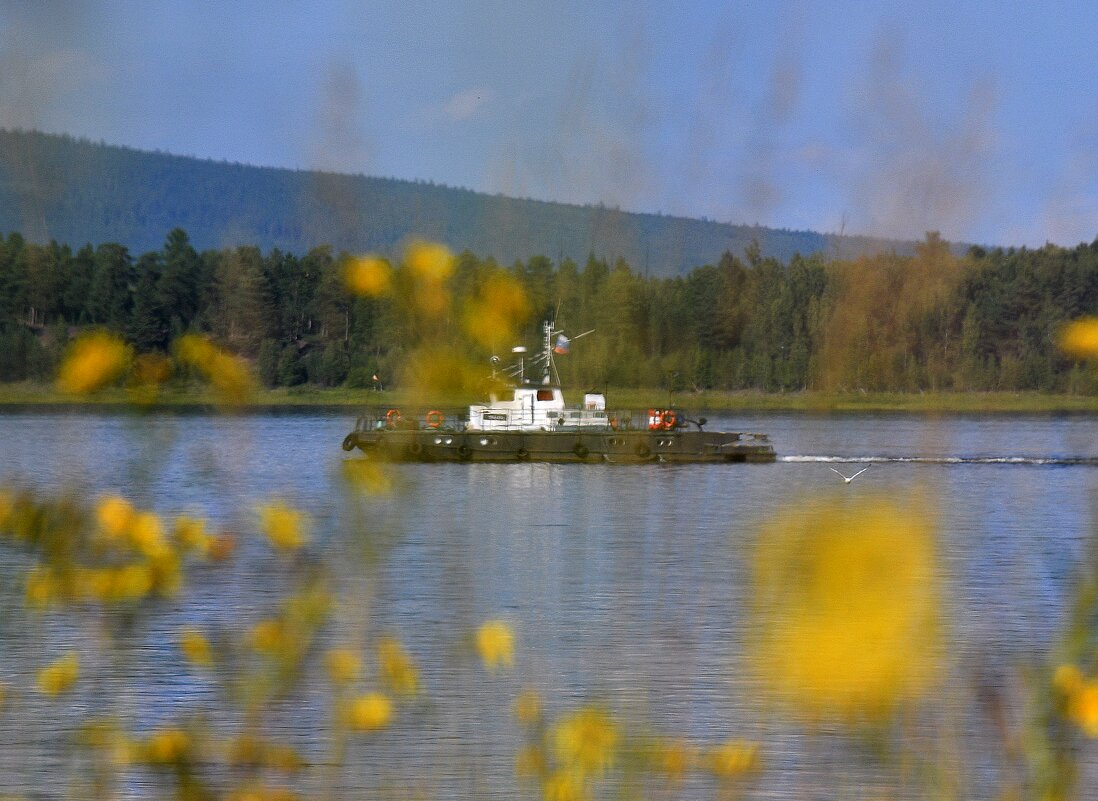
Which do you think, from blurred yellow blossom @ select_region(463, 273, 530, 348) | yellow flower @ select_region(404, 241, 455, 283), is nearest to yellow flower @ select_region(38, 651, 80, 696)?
blurred yellow blossom @ select_region(463, 273, 530, 348)

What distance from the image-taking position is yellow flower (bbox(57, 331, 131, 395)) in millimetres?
4018

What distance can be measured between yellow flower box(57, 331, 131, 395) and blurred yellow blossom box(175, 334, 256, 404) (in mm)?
181

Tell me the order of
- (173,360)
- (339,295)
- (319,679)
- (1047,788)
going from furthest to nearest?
1. (319,679)
2. (339,295)
3. (1047,788)
4. (173,360)

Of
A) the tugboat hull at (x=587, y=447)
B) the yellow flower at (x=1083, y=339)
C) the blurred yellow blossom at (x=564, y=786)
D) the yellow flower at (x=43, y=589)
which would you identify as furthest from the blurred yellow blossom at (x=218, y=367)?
the tugboat hull at (x=587, y=447)

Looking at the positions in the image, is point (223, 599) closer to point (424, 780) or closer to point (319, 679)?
point (319, 679)

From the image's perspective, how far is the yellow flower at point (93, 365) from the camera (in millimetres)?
4018

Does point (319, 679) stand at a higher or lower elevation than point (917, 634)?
lower

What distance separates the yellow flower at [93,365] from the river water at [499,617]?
0.48 feet

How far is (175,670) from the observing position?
15.1 m

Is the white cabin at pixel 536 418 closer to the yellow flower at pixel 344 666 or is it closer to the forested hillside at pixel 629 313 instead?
the forested hillside at pixel 629 313

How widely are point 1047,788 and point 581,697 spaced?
913 centimetres

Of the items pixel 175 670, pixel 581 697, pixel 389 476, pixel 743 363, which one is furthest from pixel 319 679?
Answer: pixel 389 476

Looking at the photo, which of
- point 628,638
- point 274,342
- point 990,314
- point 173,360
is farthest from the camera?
point 628,638

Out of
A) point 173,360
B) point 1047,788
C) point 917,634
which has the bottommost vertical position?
point 1047,788
